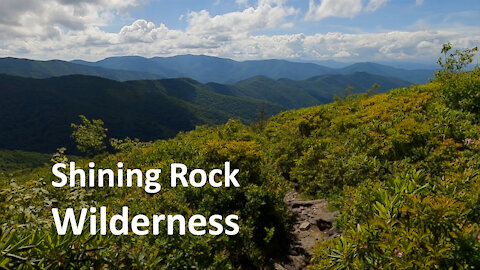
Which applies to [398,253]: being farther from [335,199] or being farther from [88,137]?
[88,137]

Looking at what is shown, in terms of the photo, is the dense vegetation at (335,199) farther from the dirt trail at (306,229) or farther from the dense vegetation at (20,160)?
the dense vegetation at (20,160)

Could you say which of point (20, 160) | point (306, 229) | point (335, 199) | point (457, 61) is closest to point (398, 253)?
point (306, 229)

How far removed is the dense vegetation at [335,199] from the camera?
384 cm

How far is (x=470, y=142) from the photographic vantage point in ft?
24.0

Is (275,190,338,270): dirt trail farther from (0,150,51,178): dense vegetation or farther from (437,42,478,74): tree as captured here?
(0,150,51,178): dense vegetation

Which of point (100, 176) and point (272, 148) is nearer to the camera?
point (100, 176)

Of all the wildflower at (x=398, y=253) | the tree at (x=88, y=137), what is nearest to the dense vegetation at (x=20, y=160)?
the tree at (x=88, y=137)

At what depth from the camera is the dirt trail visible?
22.5ft

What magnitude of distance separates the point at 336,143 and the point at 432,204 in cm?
745

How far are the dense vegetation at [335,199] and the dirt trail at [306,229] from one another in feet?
1.31

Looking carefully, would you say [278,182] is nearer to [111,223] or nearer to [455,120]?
[111,223]

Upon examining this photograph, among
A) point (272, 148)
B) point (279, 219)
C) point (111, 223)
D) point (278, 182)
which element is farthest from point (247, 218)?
point (272, 148)

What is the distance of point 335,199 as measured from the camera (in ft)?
27.9

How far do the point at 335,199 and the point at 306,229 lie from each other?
4.16 ft
